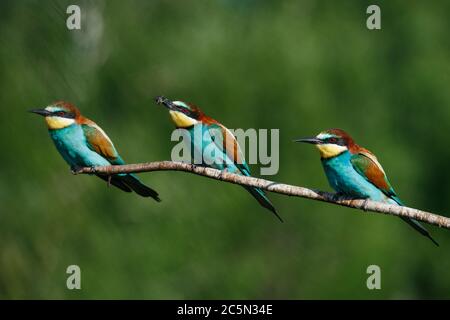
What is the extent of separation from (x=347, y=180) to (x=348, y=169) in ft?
0.23

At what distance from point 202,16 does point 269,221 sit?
12.0ft

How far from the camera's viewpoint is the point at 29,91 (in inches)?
160

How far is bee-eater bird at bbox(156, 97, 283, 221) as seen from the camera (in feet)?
16.5

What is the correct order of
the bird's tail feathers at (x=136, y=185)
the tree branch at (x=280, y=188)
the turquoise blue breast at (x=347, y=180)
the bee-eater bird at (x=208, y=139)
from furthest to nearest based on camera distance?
1. the bee-eater bird at (x=208, y=139)
2. the turquoise blue breast at (x=347, y=180)
3. the bird's tail feathers at (x=136, y=185)
4. the tree branch at (x=280, y=188)

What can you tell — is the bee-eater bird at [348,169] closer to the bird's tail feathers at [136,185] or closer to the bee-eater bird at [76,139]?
the bird's tail feathers at [136,185]

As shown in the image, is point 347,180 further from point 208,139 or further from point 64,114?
point 64,114

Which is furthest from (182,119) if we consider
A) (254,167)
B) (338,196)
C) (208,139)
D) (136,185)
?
(254,167)

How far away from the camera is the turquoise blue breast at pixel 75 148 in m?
5.10

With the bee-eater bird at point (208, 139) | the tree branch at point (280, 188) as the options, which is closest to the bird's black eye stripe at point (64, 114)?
the bee-eater bird at point (208, 139)

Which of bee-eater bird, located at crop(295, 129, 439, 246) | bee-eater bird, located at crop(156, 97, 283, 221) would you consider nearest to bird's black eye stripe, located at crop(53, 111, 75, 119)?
bee-eater bird, located at crop(156, 97, 283, 221)

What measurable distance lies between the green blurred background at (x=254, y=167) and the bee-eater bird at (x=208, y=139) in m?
0.90

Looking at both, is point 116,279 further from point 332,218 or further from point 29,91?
point 29,91

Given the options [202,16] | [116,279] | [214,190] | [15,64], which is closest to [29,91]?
[15,64]

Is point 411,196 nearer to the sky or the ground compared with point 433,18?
nearer to the ground
